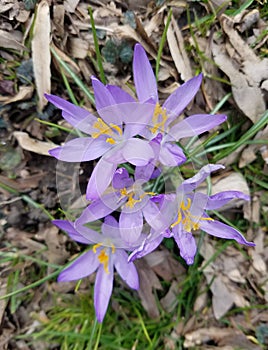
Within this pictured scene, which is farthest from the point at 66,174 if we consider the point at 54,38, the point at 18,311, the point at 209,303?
the point at 209,303

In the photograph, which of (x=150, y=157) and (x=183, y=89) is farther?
(x=183, y=89)

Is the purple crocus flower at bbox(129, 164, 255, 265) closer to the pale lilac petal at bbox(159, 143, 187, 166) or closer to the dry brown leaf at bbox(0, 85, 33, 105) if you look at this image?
the pale lilac petal at bbox(159, 143, 187, 166)

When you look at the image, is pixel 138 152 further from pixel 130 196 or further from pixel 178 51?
pixel 178 51

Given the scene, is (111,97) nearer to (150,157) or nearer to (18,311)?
(150,157)

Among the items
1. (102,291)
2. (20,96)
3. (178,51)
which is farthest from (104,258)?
(178,51)

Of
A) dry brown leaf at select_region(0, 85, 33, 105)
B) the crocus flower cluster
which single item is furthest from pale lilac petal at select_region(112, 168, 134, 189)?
dry brown leaf at select_region(0, 85, 33, 105)
